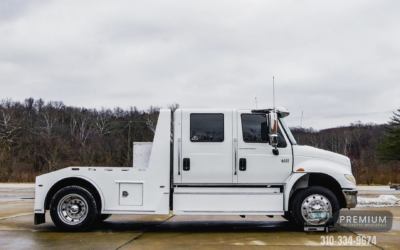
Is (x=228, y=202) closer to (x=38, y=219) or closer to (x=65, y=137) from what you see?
(x=38, y=219)

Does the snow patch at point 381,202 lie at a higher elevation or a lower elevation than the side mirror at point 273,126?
lower

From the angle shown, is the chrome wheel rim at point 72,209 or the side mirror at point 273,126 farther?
the chrome wheel rim at point 72,209

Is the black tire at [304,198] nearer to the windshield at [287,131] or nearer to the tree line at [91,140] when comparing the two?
the windshield at [287,131]

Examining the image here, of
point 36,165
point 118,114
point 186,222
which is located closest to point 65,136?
point 118,114

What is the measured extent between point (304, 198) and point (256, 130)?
5.44 feet

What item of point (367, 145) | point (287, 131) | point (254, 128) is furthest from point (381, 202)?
point (367, 145)

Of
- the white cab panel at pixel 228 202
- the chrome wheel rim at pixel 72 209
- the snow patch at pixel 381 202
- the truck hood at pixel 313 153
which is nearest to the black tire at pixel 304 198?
the white cab panel at pixel 228 202

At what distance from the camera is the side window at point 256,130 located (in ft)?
27.3

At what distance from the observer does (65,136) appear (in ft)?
226

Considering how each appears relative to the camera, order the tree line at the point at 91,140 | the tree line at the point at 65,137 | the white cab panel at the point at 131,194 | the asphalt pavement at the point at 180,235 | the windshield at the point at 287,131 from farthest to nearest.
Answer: the tree line at the point at 65,137 → the tree line at the point at 91,140 → the windshield at the point at 287,131 → the white cab panel at the point at 131,194 → the asphalt pavement at the point at 180,235

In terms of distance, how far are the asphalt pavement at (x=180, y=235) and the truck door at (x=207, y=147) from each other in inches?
47.2

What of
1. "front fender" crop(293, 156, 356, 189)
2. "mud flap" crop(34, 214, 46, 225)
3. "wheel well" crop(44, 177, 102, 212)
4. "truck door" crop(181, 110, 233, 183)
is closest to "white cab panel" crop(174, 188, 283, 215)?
"truck door" crop(181, 110, 233, 183)

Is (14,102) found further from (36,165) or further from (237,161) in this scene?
(237,161)

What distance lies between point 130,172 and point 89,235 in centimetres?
144
